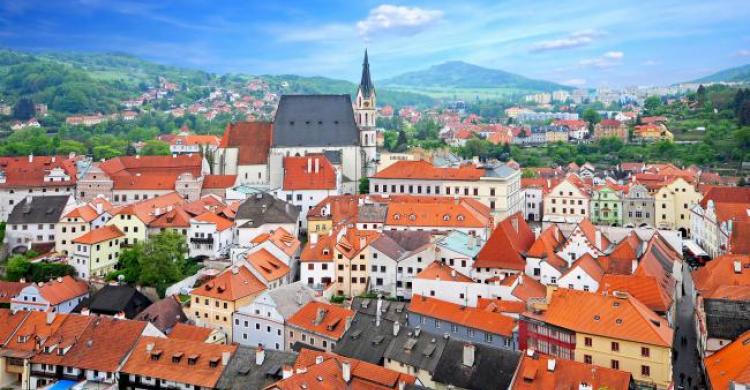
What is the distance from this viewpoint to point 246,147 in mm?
81938

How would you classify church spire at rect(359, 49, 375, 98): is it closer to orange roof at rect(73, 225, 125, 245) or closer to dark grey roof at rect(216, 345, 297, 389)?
orange roof at rect(73, 225, 125, 245)

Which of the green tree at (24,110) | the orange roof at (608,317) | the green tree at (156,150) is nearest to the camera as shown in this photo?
the orange roof at (608,317)

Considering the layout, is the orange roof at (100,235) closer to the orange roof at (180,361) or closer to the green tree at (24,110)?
the orange roof at (180,361)

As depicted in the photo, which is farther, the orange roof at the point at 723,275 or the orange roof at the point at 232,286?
the orange roof at the point at 232,286

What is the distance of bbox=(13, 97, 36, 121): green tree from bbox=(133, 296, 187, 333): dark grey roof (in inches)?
5967

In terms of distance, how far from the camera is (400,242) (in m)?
56.2

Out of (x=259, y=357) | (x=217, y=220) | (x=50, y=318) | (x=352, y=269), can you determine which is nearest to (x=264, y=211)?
(x=217, y=220)

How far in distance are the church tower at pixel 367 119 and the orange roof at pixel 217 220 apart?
2591 centimetres

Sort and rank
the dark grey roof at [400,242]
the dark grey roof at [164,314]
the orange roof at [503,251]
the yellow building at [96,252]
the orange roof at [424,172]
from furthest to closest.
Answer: the orange roof at [424,172] → the yellow building at [96,252] → the dark grey roof at [400,242] → the orange roof at [503,251] → the dark grey roof at [164,314]

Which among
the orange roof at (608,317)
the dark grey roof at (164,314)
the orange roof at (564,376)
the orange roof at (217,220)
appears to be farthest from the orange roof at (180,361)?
the orange roof at (217,220)

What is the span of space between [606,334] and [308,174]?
43.3m

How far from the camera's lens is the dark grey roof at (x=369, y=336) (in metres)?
39.8

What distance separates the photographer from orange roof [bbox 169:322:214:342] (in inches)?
1722

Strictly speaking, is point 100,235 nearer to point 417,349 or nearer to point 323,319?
point 323,319
